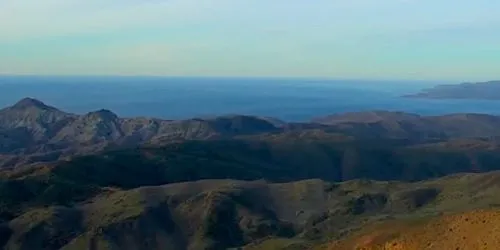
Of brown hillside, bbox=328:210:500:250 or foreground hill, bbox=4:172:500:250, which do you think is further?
foreground hill, bbox=4:172:500:250

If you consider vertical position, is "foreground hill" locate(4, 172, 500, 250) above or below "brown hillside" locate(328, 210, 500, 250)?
below

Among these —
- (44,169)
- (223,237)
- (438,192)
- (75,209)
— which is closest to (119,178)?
(44,169)

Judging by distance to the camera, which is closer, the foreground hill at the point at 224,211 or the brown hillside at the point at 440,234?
the brown hillside at the point at 440,234

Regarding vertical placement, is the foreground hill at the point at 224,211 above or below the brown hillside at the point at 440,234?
below

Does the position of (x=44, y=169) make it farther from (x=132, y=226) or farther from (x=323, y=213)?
(x=323, y=213)
